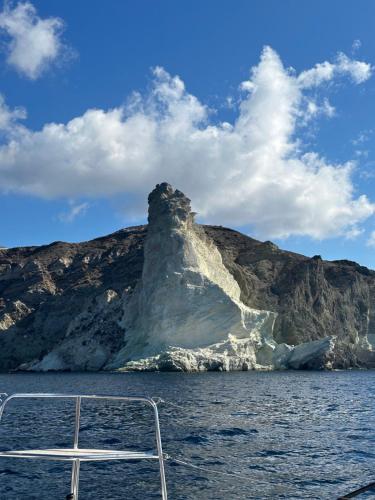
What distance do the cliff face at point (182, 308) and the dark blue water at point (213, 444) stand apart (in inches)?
1749

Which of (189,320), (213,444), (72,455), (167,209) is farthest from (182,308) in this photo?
(72,455)

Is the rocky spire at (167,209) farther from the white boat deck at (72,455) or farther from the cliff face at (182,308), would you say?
the white boat deck at (72,455)

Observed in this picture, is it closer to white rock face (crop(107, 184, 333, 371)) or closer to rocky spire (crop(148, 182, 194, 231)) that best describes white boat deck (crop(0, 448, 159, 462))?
white rock face (crop(107, 184, 333, 371))

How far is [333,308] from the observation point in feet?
390

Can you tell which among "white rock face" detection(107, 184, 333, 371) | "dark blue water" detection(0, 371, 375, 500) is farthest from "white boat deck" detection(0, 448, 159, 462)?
"white rock face" detection(107, 184, 333, 371)

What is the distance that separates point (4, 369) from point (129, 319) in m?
→ 31.5

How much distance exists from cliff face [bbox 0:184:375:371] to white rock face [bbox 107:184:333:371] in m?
0.17

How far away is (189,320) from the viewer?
8806cm

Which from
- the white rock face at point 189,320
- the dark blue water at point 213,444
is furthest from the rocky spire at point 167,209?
the dark blue water at point 213,444

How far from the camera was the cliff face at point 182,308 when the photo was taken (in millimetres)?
88188

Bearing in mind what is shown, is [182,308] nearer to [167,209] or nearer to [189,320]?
[189,320]

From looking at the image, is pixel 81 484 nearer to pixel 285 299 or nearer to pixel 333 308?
pixel 285 299

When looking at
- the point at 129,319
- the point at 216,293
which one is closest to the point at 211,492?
the point at 216,293

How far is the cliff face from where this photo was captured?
88.2 meters
